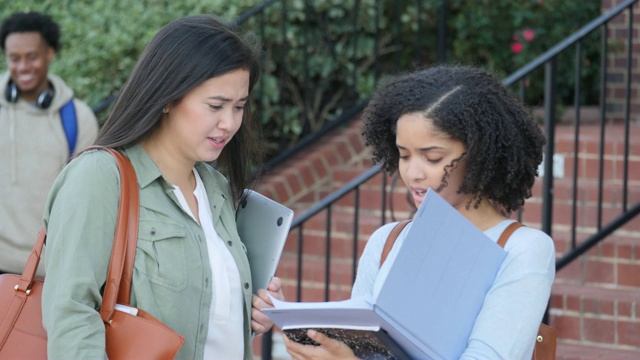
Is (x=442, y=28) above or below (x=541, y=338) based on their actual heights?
above

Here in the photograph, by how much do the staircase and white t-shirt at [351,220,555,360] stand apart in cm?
234

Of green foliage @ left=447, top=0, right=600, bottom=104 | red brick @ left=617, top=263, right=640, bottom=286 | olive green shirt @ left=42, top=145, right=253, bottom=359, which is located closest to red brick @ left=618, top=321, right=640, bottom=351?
red brick @ left=617, top=263, right=640, bottom=286

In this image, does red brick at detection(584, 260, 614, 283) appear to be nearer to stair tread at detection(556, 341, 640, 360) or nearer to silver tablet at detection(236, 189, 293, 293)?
stair tread at detection(556, 341, 640, 360)

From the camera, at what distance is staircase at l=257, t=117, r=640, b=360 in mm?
5352

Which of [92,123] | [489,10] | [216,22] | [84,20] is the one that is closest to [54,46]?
[92,123]

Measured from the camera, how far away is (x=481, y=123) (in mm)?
2566

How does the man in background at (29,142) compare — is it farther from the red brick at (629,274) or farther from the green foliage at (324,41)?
the red brick at (629,274)

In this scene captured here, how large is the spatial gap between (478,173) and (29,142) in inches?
111

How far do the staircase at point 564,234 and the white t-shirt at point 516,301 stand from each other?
2.34 m

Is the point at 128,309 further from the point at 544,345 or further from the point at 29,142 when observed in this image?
the point at 29,142

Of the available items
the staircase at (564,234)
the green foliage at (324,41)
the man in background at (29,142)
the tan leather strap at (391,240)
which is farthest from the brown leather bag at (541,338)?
the green foliage at (324,41)

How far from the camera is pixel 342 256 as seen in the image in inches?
260

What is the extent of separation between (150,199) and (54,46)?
9.94 ft

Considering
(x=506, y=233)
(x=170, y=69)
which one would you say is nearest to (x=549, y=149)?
(x=506, y=233)
